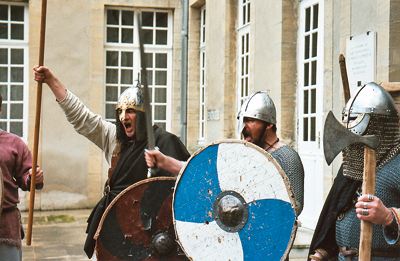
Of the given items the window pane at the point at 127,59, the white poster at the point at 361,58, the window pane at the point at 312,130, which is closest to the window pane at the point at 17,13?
the window pane at the point at 127,59

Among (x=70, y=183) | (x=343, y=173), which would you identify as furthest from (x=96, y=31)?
(x=343, y=173)

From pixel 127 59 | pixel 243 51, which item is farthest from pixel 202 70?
pixel 243 51

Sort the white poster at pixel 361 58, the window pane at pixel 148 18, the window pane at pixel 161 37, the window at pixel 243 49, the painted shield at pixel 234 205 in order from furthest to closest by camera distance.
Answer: the window pane at pixel 161 37
the window pane at pixel 148 18
the window at pixel 243 49
the white poster at pixel 361 58
the painted shield at pixel 234 205

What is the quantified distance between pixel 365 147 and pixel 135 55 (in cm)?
907

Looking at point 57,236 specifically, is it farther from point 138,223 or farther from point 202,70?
point 138,223

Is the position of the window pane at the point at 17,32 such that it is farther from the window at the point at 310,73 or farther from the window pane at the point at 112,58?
the window at the point at 310,73

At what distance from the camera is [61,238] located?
747cm

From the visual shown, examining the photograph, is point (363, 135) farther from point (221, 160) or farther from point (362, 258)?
point (221, 160)

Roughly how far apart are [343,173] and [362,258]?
0.45m

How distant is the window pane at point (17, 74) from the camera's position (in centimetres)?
1027

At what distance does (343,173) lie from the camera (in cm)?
247

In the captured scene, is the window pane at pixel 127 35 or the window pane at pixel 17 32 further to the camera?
the window pane at pixel 127 35

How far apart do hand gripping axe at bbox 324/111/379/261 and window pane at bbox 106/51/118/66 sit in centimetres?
897

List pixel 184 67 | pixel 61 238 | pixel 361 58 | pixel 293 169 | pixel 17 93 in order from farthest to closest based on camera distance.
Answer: pixel 184 67, pixel 17 93, pixel 61 238, pixel 361 58, pixel 293 169
